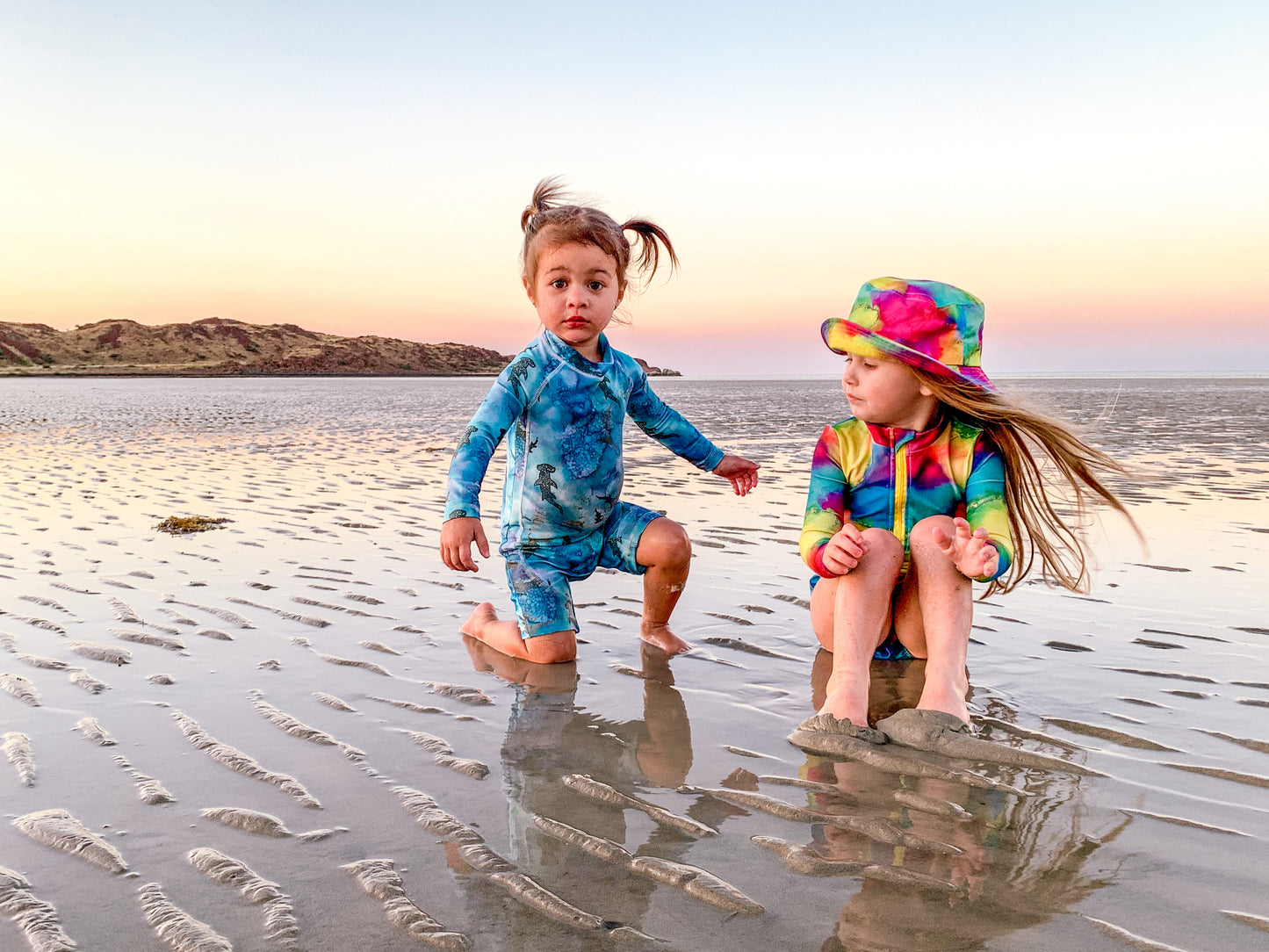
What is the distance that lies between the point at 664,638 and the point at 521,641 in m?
0.59

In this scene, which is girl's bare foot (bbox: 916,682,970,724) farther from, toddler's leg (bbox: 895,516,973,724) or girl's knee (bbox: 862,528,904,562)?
girl's knee (bbox: 862,528,904,562)

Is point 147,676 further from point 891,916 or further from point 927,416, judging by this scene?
point 927,416

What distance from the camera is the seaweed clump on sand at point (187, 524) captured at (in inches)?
242

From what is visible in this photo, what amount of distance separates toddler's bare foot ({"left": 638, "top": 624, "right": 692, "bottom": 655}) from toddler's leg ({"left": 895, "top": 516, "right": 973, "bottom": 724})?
1042mm

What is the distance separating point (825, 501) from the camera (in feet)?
10.6

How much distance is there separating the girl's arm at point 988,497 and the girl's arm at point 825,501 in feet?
1.36

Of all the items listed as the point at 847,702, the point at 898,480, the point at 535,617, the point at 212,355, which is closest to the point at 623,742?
the point at 847,702

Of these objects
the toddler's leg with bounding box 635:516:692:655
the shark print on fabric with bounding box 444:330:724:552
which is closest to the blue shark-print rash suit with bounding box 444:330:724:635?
the shark print on fabric with bounding box 444:330:724:552

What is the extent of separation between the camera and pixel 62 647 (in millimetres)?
3590

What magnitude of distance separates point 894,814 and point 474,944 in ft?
3.52

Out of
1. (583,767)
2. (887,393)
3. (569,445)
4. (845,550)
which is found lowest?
(583,767)

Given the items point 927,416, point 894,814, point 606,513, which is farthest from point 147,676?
point 927,416

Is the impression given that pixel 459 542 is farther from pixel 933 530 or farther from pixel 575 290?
pixel 933 530

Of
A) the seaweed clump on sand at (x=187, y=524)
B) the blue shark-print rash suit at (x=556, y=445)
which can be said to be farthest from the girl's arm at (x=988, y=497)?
the seaweed clump on sand at (x=187, y=524)
